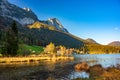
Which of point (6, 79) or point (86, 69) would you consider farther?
point (86, 69)

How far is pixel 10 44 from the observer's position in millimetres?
115750

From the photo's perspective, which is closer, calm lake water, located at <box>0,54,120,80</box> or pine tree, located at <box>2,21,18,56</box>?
calm lake water, located at <box>0,54,120,80</box>

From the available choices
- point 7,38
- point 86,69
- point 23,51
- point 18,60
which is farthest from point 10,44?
point 86,69

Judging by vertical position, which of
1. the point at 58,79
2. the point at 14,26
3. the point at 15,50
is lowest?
the point at 58,79

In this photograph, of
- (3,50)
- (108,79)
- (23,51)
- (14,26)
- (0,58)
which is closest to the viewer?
(108,79)

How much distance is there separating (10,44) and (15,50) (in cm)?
585

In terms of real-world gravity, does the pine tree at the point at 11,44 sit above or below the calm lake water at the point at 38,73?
above

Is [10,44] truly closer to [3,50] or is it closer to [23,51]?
[3,50]

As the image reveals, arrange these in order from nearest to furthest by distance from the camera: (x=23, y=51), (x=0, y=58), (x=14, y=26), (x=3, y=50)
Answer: (x=0, y=58), (x=3, y=50), (x=14, y=26), (x=23, y=51)

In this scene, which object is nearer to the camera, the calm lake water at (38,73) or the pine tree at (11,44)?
the calm lake water at (38,73)

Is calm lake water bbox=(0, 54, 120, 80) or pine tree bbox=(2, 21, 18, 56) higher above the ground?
pine tree bbox=(2, 21, 18, 56)

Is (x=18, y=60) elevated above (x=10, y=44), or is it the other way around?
(x=10, y=44)

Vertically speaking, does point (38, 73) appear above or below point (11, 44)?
below

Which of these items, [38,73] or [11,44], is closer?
[38,73]
